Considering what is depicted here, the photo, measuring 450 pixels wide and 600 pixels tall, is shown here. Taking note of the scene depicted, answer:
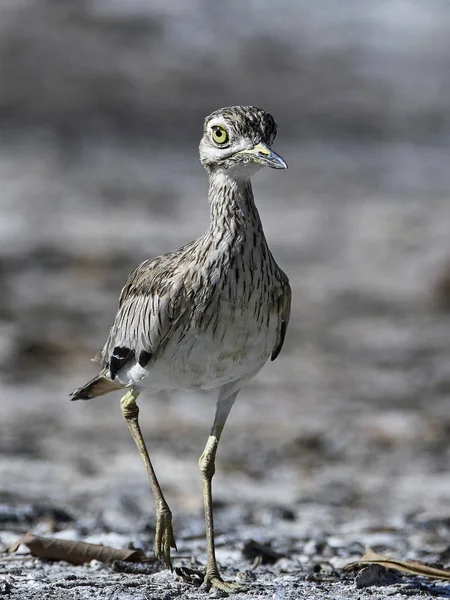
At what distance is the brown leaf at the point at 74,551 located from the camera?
505 cm

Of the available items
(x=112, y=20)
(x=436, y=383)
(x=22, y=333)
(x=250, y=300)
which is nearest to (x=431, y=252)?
(x=436, y=383)

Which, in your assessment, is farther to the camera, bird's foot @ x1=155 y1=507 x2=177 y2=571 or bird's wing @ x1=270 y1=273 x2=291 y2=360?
bird's foot @ x1=155 y1=507 x2=177 y2=571

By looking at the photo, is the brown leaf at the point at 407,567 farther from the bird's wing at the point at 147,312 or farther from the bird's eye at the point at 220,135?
the bird's eye at the point at 220,135

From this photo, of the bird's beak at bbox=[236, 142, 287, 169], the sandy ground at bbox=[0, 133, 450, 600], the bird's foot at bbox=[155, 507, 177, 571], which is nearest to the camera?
the bird's beak at bbox=[236, 142, 287, 169]

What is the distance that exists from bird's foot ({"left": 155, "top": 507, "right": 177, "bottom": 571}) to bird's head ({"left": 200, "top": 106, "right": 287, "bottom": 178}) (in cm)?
139

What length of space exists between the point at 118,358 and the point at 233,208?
835mm

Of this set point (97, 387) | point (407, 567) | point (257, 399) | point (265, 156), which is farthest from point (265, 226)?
point (265, 156)

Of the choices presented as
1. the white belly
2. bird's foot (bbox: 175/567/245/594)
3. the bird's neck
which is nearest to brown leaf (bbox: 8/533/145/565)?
bird's foot (bbox: 175/567/245/594)

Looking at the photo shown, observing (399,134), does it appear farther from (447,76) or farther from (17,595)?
(17,595)

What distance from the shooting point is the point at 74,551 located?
5.07 metres

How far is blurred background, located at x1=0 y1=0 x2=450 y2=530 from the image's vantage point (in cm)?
796

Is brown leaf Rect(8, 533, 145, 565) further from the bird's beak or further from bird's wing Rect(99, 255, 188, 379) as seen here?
the bird's beak

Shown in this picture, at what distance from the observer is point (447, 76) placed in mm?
26203

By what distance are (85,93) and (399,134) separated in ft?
19.7
